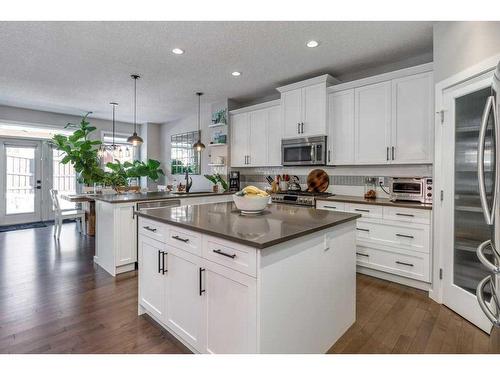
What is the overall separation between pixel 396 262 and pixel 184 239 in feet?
7.84

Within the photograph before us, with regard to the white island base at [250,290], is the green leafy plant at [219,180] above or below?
above

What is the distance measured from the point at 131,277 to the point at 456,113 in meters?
3.71

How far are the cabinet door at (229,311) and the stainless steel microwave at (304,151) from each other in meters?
2.70

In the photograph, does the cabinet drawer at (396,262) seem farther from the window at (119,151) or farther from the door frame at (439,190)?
the window at (119,151)

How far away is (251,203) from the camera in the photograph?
212 centimetres

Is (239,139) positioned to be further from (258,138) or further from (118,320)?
(118,320)

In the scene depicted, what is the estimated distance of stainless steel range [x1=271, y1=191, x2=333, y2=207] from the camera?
149 inches

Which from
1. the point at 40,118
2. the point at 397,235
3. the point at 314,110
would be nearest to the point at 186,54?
the point at 314,110

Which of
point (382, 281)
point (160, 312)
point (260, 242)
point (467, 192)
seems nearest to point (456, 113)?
point (467, 192)

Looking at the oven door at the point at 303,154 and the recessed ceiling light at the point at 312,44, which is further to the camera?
the oven door at the point at 303,154

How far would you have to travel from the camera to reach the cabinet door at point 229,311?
1394mm

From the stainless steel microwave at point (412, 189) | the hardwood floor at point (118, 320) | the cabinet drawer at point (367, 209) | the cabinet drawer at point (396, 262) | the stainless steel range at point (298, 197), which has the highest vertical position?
the stainless steel microwave at point (412, 189)

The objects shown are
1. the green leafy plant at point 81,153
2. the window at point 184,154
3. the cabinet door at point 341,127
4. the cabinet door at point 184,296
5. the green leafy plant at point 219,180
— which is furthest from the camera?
the window at point 184,154

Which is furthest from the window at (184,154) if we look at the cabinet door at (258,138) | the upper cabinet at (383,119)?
the upper cabinet at (383,119)
